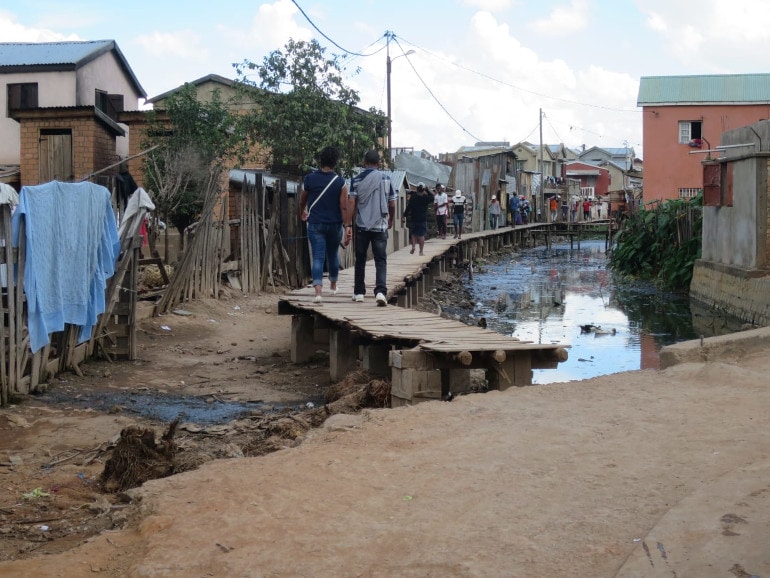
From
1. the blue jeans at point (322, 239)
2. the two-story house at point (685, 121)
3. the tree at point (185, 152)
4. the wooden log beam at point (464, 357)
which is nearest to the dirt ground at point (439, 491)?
the wooden log beam at point (464, 357)

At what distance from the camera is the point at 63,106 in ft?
65.7

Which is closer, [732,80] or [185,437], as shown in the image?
[185,437]

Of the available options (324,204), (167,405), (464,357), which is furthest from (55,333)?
(464,357)

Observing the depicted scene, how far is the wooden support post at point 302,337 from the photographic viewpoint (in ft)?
35.4

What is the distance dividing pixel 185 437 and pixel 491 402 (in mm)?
2274

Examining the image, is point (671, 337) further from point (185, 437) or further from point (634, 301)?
point (185, 437)

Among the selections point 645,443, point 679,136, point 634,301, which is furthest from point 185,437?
point 679,136

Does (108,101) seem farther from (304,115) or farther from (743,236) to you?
(743,236)

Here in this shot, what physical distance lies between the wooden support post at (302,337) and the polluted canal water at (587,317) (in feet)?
6.88

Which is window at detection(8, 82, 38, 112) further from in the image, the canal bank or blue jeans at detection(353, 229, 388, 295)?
blue jeans at detection(353, 229, 388, 295)

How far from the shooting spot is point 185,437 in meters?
6.98

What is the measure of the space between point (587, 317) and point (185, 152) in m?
8.10

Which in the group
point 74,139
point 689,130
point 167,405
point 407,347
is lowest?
point 167,405

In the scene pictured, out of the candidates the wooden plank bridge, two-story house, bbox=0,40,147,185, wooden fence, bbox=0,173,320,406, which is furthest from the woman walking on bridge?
two-story house, bbox=0,40,147,185
